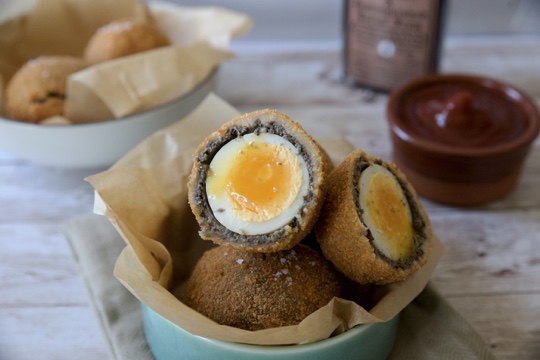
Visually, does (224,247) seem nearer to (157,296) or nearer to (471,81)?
(157,296)

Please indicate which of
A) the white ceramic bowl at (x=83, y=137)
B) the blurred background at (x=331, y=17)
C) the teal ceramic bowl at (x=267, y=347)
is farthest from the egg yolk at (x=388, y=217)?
the blurred background at (x=331, y=17)

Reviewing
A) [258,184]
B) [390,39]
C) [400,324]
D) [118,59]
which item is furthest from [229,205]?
[390,39]

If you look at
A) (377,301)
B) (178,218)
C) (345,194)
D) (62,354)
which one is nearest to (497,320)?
(377,301)

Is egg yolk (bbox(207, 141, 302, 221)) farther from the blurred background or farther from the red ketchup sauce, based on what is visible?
the blurred background

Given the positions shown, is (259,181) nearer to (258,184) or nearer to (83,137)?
(258,184)

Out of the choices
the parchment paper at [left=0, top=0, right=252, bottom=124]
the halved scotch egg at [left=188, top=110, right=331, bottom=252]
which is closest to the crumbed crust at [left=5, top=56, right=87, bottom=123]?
the parchment paper at [left=0, top=0, right=252, bottom=124]

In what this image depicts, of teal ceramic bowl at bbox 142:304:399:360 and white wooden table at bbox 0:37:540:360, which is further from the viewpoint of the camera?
white wooden table at bbox 0:37:540:360
